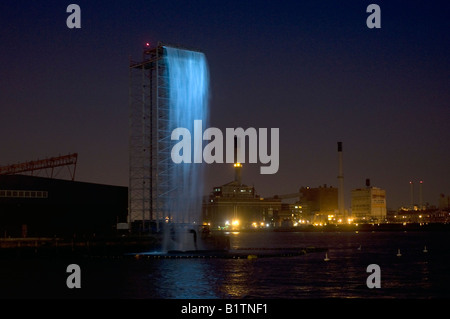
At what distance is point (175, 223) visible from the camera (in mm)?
80562

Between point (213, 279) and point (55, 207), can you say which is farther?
point (55, 207)

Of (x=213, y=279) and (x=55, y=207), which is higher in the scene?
(x=55, y=207)

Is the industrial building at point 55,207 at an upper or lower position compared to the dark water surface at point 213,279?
upper

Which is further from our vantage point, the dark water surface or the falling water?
the falling water

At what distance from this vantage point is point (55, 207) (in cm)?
7669

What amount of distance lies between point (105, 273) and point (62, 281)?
711 centimetres

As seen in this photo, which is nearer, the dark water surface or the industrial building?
the dark water surface

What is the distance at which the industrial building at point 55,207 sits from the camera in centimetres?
7375

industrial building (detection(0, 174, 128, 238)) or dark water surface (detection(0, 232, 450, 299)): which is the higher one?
industrial building (detection(0, 174, 128, 238))

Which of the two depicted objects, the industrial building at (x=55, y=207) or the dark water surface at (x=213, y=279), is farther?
the industrial building at (x=55, y=207)

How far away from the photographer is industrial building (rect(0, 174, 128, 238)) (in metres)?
73.8

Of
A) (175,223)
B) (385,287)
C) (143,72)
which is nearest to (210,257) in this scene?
(175,223)
